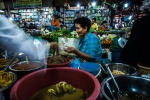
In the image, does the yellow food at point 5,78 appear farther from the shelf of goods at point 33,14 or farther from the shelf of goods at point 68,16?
the shelf of goods at point 33,14

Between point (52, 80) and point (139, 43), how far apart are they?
1.90 meters

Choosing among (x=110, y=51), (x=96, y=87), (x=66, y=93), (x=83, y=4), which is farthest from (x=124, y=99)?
(x=83, y=4)

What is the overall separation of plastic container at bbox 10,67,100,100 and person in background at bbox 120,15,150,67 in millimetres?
1491

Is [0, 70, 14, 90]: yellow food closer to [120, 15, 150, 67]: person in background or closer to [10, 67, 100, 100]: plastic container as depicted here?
[10, 67, 100, 100]: plastic container

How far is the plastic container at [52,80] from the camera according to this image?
99 centimetres

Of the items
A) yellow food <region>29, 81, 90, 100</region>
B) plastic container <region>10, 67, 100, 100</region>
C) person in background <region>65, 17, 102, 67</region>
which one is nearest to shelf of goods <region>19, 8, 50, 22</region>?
person in background <region>65, 17, 102, 67</region>

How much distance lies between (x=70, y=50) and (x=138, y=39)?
1.41m

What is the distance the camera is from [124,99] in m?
1.04

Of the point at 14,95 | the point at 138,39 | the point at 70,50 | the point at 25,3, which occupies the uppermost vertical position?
Answer: the point at 25,3

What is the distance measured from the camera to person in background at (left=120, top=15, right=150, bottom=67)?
7.27 feet

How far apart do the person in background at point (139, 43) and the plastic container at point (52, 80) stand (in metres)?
1.49

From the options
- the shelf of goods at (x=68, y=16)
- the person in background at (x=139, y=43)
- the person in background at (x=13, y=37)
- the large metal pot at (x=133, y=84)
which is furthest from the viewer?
the shelf of goods at (x=68, y=16)

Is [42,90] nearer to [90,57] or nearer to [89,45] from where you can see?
[90,57]

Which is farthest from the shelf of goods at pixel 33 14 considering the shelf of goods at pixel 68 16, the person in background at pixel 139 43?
the person in background at pixel 139 43
